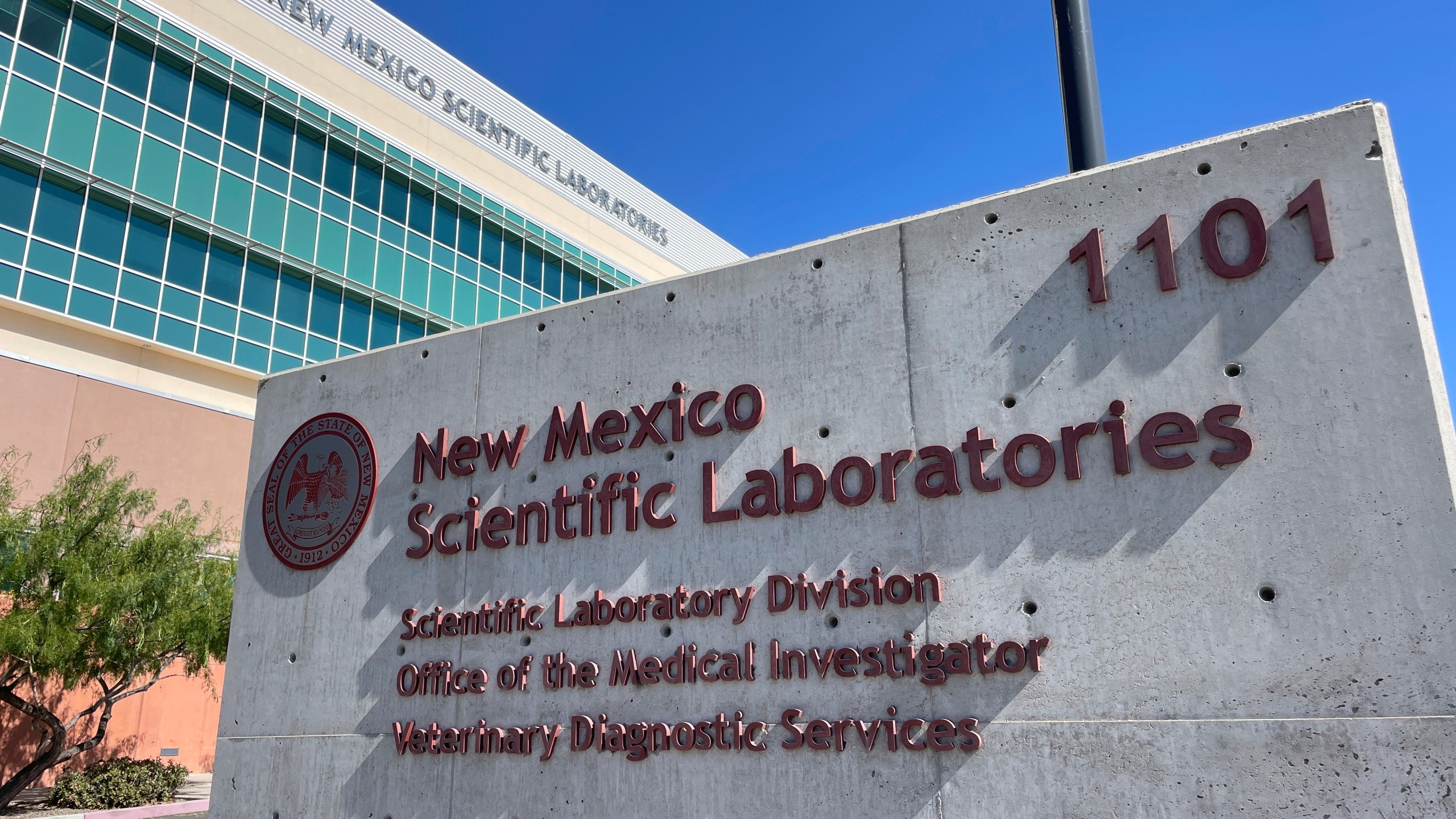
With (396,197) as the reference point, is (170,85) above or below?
above

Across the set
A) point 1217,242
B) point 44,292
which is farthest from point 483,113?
point 1217,242

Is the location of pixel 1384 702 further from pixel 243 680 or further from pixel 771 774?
pixel 243 680

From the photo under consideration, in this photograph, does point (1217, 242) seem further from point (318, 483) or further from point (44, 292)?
point (44, 292)

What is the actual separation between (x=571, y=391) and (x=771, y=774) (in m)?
3.32

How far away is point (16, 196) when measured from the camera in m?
21.8

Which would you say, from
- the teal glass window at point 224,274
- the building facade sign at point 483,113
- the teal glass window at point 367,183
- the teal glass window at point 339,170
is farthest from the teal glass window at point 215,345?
the building facade sign at point 483,113

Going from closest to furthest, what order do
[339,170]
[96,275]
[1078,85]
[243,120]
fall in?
1. [1078,85]
2. [96,275]
3. [243,120]
4. [339,170]

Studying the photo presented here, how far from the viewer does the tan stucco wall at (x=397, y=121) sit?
89.5 feet

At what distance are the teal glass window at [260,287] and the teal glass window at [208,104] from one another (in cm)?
293

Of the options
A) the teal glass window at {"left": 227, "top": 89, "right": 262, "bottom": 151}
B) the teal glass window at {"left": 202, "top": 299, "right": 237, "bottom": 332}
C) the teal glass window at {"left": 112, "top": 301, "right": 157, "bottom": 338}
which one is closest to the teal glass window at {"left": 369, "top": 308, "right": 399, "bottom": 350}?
the teal glass window at {"left": 202, "top": 299, "right": 237, "bottom": 332}

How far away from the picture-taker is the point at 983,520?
20.1 feet

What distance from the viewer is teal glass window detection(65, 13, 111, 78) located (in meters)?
23.2

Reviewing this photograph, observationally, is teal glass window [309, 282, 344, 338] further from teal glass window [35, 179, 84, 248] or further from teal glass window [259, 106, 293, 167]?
teal glass window [35, 179, 84, 248]

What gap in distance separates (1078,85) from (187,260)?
919 inches
